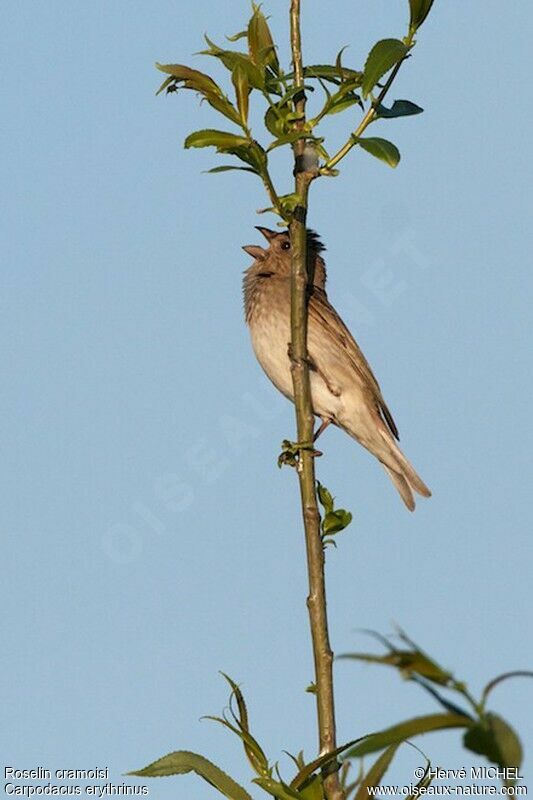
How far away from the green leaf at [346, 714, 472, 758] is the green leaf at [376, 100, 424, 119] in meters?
2.76

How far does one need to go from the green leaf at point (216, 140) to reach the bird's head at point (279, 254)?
620 centimetres

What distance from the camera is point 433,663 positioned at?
3.52ft

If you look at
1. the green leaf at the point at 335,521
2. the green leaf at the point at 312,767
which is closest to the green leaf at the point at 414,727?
the green leaf at the point at 312,767

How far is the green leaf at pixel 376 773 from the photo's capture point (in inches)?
97.3

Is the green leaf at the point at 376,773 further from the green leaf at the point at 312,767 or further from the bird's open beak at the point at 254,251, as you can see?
the bird's open beak at the point at 254,251

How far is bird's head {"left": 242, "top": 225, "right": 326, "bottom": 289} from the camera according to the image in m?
9.75

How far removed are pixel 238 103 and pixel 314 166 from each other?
0.97ft

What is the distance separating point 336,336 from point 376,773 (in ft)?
21.7

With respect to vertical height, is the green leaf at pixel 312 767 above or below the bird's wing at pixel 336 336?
below

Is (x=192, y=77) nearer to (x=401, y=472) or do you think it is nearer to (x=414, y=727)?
(x=414, y=727)

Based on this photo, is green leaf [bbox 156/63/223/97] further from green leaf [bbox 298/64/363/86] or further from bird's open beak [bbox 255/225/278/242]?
bird's open beak [bbox 255/225/278/242]

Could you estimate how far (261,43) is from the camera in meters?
3.54

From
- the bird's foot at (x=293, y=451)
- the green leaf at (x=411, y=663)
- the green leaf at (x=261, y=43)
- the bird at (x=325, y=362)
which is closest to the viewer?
the green leaf at (x=411, y=663)

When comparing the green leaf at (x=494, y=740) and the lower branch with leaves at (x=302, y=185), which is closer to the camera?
the green leaf at (x=494, y=740)
